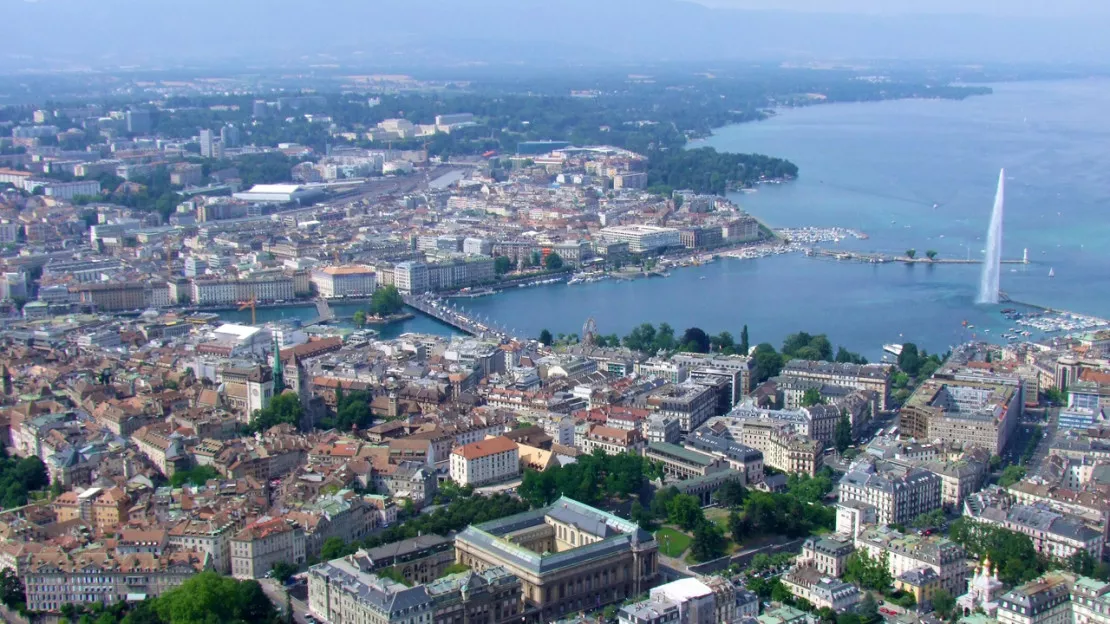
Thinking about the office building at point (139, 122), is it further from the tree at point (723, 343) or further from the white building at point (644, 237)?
the tree at point (723, 343)

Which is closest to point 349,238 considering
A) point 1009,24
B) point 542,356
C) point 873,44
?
point 542,356

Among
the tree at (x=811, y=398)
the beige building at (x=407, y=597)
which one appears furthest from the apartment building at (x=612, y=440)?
the beige building at (x=407, y=597)

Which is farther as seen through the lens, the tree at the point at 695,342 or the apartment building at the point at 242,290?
the apartment building at the point at 242,290

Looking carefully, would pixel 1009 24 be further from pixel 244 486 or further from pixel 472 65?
pixel 244 486

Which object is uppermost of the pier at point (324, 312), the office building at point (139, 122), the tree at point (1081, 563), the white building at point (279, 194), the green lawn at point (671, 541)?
the office building at point (139, 122)

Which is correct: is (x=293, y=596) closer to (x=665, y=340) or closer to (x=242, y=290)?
(x=665, y=340)

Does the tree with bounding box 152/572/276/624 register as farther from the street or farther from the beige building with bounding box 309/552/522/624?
the beige building with bounding box 309/552/522/624
